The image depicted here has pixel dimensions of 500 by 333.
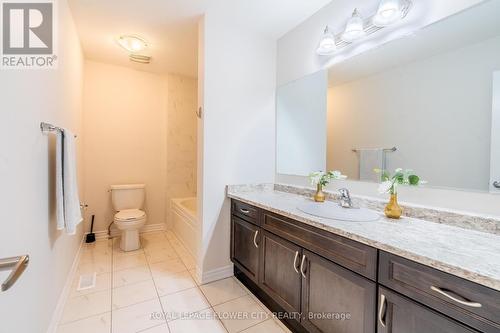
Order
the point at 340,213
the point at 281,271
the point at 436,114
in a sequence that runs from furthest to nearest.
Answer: the point at 281,271
the point at 340,213
the point at 436,114

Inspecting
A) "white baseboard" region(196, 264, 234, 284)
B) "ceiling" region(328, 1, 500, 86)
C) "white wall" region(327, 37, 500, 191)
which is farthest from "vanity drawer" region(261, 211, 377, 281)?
"ceiling" region(328, 1, 500, 86)

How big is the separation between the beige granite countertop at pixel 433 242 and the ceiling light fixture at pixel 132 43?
94.6 inches

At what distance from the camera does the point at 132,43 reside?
250 cm

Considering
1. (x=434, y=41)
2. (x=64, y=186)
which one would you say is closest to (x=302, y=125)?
(x=434, y=41)

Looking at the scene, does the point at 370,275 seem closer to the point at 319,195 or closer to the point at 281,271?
the point at 281,271

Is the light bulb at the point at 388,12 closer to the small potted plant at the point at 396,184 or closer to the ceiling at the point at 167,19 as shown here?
the ceiling at the point at 167,19

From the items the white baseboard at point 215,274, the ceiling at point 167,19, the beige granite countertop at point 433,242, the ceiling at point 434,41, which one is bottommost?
the white baseboard at point 215,274

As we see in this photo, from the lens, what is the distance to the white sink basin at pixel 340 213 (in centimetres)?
132

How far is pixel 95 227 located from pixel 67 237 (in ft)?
4.32

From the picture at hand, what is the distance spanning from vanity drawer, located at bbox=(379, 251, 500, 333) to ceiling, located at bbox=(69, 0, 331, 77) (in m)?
2.00

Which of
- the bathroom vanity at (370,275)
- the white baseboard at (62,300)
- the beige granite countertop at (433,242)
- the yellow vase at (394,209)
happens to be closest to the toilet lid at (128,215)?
the white baseboard at (62,300)

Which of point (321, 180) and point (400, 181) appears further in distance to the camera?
point (321, 180)

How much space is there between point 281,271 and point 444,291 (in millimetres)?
937

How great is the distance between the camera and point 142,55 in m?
2.85
